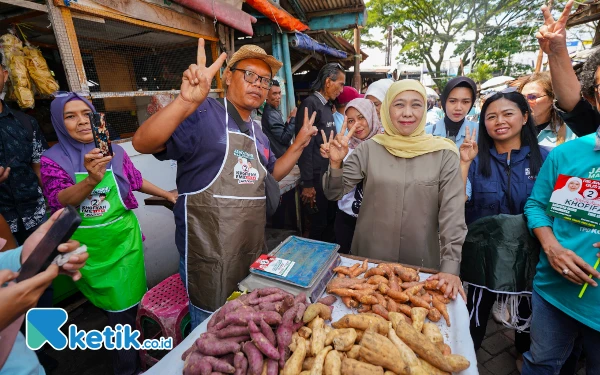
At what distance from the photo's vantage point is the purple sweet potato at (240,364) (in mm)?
1243

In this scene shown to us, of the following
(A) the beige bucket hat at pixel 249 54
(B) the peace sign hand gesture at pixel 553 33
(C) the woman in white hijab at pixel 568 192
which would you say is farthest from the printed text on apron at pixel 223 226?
(B) the peace sign hand gesture at pixel 553 33

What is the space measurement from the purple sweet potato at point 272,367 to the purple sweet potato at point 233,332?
0.59 feet

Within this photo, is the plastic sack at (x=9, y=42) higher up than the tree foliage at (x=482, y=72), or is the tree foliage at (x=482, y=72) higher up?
the tree foliage at (x=482, y=72)

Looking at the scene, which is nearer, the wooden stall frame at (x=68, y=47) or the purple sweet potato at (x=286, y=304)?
the purple sweet potato at (x=286, y=304)

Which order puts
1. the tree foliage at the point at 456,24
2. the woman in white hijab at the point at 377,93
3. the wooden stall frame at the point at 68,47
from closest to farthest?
the wooden stall frame at the point at 68,47 → the woman in white hijab at the point at 377,93 → the tree foliage at the point at 456,24

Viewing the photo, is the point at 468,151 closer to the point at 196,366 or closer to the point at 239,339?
the point at 239,339

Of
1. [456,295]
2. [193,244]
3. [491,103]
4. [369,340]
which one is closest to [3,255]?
[193,244]

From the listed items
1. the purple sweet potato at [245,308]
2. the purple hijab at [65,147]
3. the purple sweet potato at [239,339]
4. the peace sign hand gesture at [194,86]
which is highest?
the peace sign hand gesture at [194,86]

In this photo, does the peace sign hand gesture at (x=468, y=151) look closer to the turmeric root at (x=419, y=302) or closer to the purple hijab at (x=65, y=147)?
the turmeric root at (x=419, y=302)

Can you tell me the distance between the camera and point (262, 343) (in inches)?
51.2

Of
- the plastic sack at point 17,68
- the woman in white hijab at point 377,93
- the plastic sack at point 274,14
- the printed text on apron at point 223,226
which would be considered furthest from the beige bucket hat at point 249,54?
the plastic sack at point 274,14

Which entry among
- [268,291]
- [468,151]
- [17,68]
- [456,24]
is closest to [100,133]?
[268,291]

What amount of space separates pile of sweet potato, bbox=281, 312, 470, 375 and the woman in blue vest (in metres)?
1.46

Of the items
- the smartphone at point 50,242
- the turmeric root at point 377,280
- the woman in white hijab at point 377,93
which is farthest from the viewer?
the woman in white hijab at point 377,93
